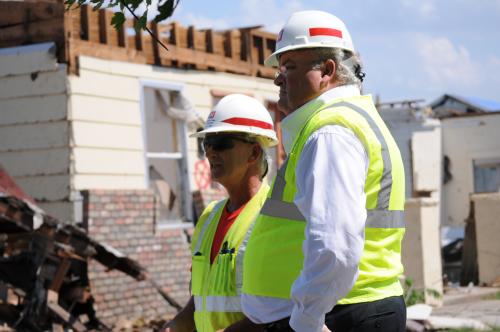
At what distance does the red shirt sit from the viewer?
14.2 ft

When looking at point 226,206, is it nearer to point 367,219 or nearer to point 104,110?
point 367,219

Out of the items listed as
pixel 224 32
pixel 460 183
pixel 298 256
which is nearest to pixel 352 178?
pixel 298 256

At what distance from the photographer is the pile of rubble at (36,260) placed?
37.4ft

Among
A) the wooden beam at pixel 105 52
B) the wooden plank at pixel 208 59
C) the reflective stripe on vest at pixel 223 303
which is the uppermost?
the wooden plank at pixel 208 59

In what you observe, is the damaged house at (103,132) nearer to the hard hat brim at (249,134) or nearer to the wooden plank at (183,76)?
the wooden plank at (183,76)

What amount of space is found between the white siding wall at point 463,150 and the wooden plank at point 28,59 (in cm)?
1885

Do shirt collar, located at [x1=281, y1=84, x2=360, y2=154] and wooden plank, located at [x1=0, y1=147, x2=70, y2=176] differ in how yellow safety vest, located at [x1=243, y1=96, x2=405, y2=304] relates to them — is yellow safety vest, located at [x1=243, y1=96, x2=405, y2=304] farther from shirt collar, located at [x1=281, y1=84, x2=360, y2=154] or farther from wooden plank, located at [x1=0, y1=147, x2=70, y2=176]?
wooden plank, located at [x1=0, y1=147, x2=70, y2=176]

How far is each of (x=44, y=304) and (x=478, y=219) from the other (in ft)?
24.8

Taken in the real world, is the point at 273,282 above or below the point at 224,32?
below

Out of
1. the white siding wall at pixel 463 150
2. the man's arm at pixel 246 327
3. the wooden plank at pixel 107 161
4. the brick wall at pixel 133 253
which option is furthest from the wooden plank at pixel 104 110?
the white siding wall at pixel 463 150

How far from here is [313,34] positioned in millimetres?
3488

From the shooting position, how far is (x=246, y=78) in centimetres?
1717

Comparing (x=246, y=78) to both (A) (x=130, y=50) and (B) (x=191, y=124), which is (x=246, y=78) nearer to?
(B) (x=191, y=124)

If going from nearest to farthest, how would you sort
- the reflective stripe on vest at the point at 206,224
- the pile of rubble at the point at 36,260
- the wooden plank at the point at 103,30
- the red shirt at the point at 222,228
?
the red shirt at the point at 222,228 → the reflective stripe on vest at the point at 206,224 → the pile of rubble at the point at 36,260 → the wooden plank at the point at 103,30
